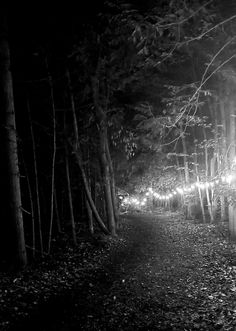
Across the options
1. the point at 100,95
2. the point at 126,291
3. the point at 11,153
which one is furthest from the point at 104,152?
the point at 126,291

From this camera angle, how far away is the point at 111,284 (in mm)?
9961

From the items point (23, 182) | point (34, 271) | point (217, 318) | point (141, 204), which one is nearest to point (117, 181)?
point (23, 182)

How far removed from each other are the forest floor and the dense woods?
1.96 metres

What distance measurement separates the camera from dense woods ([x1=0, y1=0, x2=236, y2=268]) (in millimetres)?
7590

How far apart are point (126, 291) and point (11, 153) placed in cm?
652

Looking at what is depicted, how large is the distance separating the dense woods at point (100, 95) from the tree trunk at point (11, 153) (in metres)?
0.04

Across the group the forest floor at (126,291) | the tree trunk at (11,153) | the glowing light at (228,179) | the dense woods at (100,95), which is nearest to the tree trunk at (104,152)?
the dense woods at (100,95)

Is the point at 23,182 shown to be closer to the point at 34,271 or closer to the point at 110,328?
the point at 34,271

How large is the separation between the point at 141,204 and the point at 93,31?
5516 cm

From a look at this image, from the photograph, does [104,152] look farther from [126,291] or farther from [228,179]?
[126,291]

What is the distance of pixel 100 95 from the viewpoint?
19094 mm

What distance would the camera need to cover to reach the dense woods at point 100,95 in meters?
7.59

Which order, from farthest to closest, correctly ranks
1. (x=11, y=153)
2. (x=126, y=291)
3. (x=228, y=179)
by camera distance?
(x=228, y=179)
(x=11, y=153)
(x=126, y=291)

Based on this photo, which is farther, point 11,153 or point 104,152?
point 104,152
